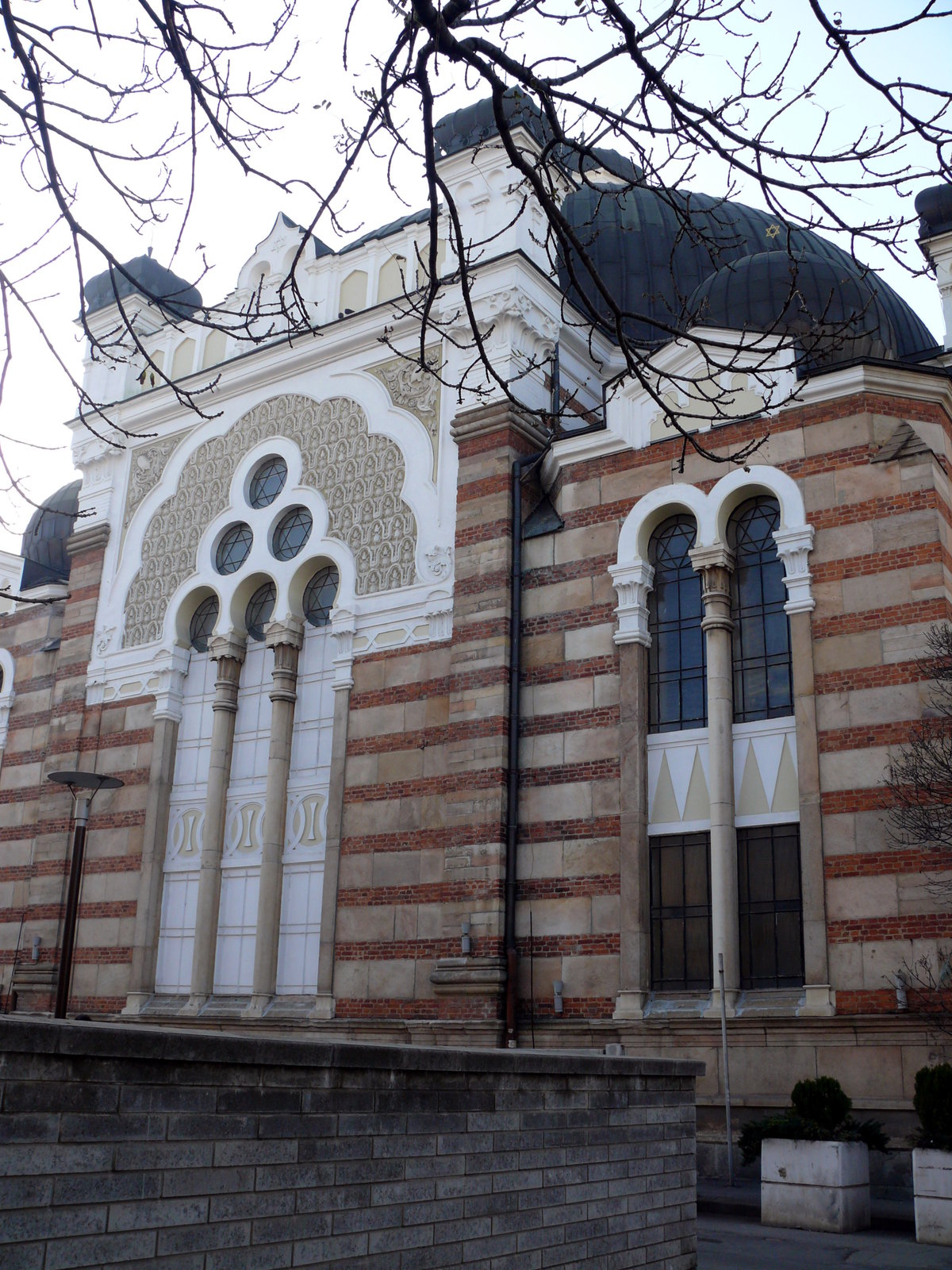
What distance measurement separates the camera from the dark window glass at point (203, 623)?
21.0 metres

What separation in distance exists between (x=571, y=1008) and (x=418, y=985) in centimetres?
225

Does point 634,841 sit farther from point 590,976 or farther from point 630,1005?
→ point 630,1005

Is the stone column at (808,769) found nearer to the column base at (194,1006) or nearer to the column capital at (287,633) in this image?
the column capital at (287,633)

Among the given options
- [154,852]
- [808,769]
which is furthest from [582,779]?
[154,852]

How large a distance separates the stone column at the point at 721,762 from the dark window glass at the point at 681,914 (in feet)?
0.75

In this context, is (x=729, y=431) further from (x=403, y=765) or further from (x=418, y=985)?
(x=418, y=985)

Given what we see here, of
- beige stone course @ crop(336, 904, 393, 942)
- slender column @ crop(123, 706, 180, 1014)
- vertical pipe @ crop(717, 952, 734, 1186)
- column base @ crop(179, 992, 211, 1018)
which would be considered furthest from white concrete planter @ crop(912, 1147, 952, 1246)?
slender column @ crop(123, 706, 180, 1014)

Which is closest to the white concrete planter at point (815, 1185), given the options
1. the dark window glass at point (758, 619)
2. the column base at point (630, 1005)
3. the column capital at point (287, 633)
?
the column base at point (630, 1005)

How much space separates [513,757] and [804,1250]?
741 cm

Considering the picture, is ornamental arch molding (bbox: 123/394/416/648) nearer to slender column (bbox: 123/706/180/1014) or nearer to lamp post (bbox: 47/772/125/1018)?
slender column (bbox: 123/706/180/1014)

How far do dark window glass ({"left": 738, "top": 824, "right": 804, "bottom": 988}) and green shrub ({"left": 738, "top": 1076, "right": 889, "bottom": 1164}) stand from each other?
218cm

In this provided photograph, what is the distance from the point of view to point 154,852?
64.9ft

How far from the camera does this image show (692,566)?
16234 mm

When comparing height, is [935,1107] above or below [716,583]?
below
